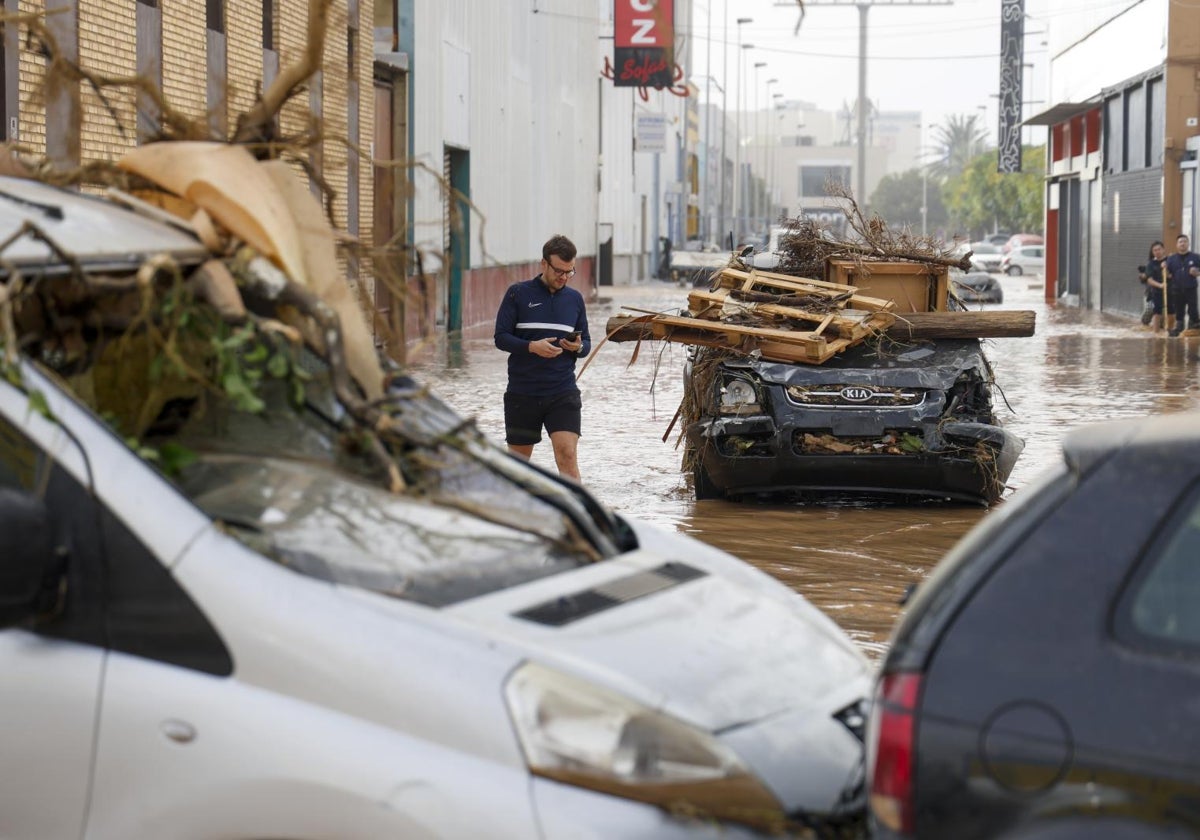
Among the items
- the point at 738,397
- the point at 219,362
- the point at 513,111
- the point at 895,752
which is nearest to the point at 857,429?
the point at 738,397

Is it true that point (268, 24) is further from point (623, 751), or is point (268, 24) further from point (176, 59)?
point (623, 751)

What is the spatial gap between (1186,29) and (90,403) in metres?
31.1

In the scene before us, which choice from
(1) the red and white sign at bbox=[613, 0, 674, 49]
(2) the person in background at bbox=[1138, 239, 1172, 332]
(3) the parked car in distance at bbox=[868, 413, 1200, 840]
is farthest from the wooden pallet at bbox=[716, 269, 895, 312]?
(1) the red and white sign at bbox=[613, 0, 674, 49]

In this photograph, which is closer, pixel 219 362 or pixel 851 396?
pixel 219 362

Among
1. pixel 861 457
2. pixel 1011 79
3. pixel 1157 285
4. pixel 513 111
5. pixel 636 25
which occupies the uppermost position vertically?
pixel 636 25

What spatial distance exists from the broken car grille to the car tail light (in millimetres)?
7803

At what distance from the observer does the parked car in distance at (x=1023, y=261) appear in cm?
7119

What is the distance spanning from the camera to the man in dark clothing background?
9.88 m

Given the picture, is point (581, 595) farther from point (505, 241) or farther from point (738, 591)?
point (505, 241)

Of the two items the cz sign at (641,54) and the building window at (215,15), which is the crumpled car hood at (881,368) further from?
the cz sign at (641,54)

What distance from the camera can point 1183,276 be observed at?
28.7 metres

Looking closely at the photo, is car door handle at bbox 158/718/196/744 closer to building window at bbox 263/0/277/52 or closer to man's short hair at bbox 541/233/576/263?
man's short hair at bbox 541/233/576/263

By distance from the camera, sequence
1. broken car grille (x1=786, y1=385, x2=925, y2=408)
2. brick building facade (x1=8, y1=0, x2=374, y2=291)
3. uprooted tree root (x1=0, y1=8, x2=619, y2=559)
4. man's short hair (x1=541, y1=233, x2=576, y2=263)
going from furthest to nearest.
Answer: brick building facade (x1=8, y1=0, x2=374, y2=291), broken car grille (x1=786, y1=385, x2=925, y2=408), man's short hair (x1=541, y1=233, x2=576, y2=263), uprooted tree root (x1=0, y1=8, x2=619, y2=559)

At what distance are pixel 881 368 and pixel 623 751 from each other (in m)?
8.18
